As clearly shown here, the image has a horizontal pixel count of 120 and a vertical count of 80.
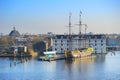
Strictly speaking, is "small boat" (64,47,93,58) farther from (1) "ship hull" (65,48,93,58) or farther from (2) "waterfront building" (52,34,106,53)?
(2) "waterfront building" (52,34,106,53)

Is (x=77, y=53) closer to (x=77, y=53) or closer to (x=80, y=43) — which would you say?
(x=77, y=53)

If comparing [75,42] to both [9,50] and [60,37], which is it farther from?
[9,50]

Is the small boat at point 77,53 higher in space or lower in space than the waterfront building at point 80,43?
lower

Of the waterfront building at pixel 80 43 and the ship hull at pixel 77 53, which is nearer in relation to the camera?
the ship hull at pixel 77 53

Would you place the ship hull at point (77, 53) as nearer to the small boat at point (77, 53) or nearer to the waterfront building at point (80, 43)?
the small boat at point (77, 53)

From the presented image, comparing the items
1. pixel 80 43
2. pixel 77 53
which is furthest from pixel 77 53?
pixel 80 43

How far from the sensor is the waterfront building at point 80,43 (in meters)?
26.2

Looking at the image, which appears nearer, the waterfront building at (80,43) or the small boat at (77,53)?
the small boat at (77,53)

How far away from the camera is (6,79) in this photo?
Result: 11320 mm

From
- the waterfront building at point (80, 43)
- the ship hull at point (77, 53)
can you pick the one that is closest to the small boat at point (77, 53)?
the ship hull at point (77, 53)

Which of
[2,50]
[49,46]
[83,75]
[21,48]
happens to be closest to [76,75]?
[83,75]

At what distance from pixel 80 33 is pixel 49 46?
9.49 feet

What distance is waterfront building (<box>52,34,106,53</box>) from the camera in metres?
26.2

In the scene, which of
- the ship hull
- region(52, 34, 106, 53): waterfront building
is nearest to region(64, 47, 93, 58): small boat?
the ship hull
